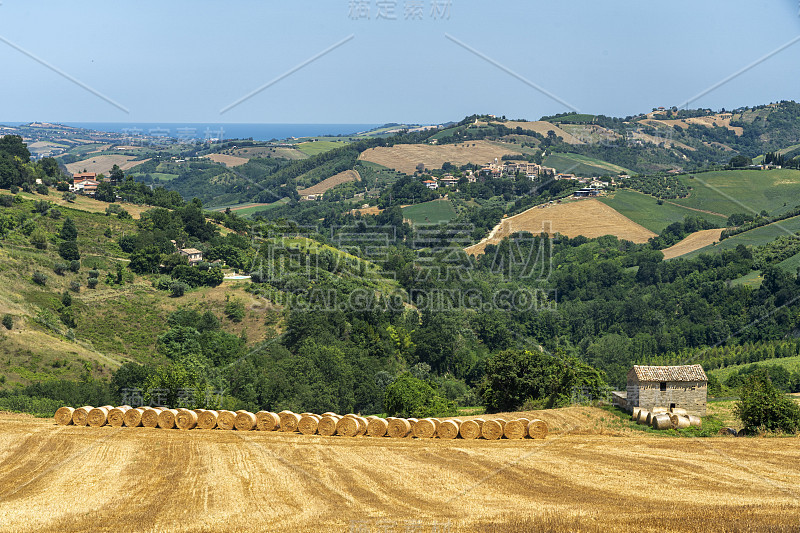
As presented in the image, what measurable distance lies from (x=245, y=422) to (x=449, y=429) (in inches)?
312

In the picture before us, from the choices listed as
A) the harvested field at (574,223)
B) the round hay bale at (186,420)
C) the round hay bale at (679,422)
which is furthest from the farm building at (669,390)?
the harvested field at (574,223)

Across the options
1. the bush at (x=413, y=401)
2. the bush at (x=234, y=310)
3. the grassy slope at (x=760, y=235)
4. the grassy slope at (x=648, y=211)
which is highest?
the grassy slope at (x=648, y=211)

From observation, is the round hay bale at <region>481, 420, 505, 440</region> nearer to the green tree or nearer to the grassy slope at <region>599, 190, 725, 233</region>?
the green tree

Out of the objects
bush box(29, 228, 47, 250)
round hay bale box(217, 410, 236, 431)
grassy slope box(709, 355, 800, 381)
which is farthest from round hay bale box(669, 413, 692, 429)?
bush box(29, 228, 47, 250)

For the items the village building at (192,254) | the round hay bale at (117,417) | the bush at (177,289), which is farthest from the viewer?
the village building at (192,254)

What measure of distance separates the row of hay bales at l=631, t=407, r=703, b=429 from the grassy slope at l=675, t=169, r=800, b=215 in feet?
360

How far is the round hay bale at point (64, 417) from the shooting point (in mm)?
28228

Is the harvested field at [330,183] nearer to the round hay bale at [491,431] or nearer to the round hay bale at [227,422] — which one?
the round hay bale at [227,422]

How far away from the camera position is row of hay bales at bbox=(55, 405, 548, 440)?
90.6 ft

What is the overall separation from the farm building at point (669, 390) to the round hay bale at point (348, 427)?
1582 cm

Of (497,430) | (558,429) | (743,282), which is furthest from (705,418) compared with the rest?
(743,282)

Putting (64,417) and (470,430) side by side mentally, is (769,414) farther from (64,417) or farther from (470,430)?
(64,417)

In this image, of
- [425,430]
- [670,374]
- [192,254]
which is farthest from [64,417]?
[192,254]

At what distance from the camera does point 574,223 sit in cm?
13062
